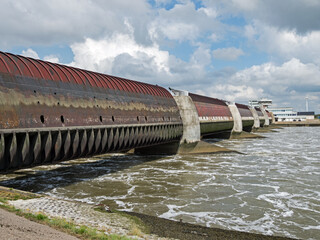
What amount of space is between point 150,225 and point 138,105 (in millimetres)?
20741

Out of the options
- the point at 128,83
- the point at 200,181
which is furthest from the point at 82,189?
the point at 128,83

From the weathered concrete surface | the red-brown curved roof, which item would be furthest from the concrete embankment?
the weathered concrete surface

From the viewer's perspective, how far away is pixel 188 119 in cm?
4447

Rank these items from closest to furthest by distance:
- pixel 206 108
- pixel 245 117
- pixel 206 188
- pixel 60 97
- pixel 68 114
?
pixel 60 97 < pixel 68 114 < pixel 206 188 < pixel 206 108 < pixel 245 117

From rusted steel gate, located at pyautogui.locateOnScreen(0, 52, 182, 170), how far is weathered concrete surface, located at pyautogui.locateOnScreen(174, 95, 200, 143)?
11.1m

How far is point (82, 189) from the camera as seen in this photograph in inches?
855

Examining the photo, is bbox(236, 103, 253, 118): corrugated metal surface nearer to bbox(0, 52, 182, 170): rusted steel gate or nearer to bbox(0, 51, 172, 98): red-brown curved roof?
bbox(0, 51, 172, 98): red-brown curved roof

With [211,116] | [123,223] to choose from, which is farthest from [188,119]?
[123,223]

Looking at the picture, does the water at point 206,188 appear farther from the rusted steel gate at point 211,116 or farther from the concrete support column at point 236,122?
the concrete support column at point 236,122

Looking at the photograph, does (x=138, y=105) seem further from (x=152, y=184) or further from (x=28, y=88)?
(x=28, y=88)

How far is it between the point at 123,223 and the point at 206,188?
35.3 feet

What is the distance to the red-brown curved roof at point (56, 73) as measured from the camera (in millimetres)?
18434

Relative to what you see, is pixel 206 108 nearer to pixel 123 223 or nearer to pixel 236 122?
pixel 236 122

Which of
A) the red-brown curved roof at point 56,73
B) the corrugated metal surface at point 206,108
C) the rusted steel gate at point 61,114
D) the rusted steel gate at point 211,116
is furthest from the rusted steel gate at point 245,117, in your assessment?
the rusted steel gate at point 61,114
